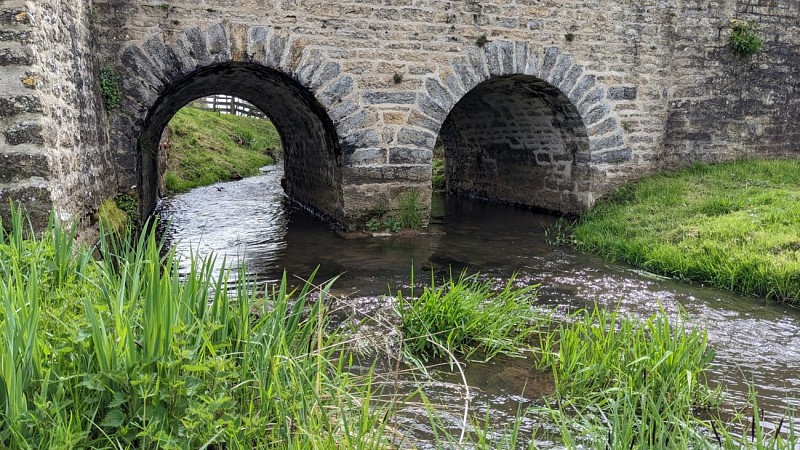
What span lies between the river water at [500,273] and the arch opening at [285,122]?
52cm

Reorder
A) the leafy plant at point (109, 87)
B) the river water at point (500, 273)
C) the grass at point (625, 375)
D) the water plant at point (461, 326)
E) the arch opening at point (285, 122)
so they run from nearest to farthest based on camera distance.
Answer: the grass at point (625, 375), the river water at point (500, 273), the water plant at point (461, 326), the leafy plant at point (109, 87), the arch opening at point (285, 122)

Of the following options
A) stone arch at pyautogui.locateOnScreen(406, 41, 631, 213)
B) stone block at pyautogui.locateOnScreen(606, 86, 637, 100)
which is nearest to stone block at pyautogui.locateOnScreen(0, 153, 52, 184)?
stone arch at pyautogui.locateOnScreen(406, 41, 631, 213)

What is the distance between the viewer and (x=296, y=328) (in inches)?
121

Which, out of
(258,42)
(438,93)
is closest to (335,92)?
(258,42)

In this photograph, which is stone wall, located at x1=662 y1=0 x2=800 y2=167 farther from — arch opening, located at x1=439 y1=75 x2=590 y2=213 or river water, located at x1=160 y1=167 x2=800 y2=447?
river water, located at x1=160 y1=167 x2=800 y2=447

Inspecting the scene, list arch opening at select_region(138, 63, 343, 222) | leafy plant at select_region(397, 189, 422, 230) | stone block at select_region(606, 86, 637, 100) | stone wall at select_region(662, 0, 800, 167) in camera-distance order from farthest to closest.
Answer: stone wall at select_region(662, 0, 800, 167) → stone block at select_region(606, 86, 637, 100) → leafy plant at select_region(397, 189, 422, 230) → arch opening at select_region(138, 63, 343, 222)

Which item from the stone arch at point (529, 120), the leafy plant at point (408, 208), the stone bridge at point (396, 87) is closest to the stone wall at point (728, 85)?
the stone bridge at point (396, 87)

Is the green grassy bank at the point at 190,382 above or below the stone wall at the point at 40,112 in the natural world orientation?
below

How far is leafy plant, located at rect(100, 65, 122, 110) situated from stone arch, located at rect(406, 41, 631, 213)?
11.7 feet

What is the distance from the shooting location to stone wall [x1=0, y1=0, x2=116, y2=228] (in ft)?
14.0

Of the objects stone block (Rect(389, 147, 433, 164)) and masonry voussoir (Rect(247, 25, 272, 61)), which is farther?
stone block (Rect(389, 147, 433, 164))

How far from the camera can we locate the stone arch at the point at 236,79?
721cm

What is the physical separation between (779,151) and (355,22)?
7.44m

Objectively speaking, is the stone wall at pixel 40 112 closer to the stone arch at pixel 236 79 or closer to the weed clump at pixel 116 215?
the weed clump at pixel 116 215
